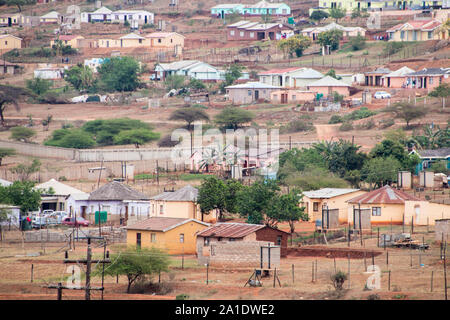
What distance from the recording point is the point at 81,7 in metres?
130

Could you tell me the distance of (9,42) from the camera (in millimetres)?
110500

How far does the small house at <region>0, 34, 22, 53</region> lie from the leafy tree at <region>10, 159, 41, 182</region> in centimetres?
5202

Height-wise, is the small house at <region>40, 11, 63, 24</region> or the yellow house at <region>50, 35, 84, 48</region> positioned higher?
the small house at <region>40, 11, 63, 24</region>

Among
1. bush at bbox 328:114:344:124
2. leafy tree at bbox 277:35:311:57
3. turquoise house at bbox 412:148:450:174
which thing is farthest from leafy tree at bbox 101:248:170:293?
leafy tree at bbox 277:35:311:57

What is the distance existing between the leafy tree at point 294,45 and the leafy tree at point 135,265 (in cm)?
6210

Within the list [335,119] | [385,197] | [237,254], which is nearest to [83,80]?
[335,119]

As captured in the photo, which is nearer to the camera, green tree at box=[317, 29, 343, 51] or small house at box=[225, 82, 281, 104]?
small house at box=[225, 82, 281, 104]

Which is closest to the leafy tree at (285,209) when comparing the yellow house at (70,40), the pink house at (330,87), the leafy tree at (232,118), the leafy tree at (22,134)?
the leafy tree at (232,118)

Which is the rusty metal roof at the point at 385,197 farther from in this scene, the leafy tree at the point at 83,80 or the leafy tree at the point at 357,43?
the leafy tree at the point at 357,43

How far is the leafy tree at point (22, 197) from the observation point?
47.8m

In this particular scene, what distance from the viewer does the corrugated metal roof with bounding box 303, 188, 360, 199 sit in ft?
157

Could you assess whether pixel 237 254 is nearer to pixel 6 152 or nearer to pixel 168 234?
pixel 168 234

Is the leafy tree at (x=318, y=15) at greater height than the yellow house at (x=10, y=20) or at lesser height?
greater

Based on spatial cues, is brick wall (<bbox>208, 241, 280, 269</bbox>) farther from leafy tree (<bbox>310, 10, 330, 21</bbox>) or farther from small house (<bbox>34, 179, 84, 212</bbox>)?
leafy tree (<bbox>310, 10, 330, 21</bbox>)
